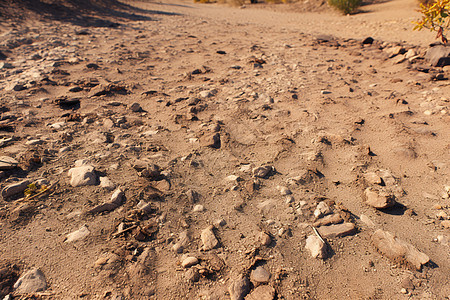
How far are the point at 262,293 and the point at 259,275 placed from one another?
0.11m

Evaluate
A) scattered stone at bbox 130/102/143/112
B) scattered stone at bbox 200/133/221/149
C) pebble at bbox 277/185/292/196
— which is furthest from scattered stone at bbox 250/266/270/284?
scattered stone at bbox 130/102/143/112

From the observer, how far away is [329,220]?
1915mm

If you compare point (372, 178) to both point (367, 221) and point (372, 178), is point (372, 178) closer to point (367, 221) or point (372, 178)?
point (372, 178)

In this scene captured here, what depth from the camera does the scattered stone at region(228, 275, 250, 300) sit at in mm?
1485

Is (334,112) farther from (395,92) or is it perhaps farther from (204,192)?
(204,192)

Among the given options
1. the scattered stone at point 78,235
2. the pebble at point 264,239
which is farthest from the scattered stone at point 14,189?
the pebble at point 264,239

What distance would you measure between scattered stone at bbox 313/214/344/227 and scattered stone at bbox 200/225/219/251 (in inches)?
25.8

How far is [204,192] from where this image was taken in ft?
7.27

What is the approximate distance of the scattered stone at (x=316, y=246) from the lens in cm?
170

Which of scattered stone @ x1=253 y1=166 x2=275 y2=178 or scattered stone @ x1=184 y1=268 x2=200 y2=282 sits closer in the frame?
scattered stone @ x1=184 y1=268 x2=200 y2=282

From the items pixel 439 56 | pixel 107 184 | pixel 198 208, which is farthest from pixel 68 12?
pixel 439 56

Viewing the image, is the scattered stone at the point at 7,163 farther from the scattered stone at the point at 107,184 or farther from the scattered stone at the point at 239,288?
the scattered stone at the point at 239,288

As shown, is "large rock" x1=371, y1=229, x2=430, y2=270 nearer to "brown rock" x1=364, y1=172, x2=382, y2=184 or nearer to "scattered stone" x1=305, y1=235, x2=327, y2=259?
"scattered stone" x1=305, y1=235, x2=327, y2=259

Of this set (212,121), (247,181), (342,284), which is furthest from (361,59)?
(342,284)
